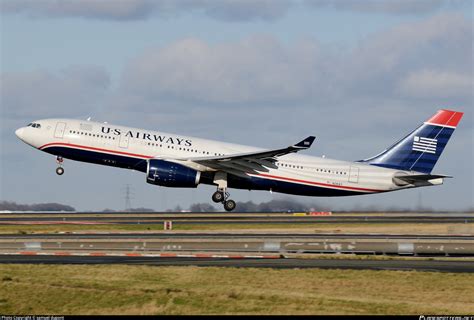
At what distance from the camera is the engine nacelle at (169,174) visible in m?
54.5

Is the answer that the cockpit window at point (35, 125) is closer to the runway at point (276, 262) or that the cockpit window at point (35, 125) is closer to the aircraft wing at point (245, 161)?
the aircraft wing at point (245, 161)

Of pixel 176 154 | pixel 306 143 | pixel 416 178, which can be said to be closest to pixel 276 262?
pixel 306 143

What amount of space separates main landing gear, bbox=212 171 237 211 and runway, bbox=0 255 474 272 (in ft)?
77.3

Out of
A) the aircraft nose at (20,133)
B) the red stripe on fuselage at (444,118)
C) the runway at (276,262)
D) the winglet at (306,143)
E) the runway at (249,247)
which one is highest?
the red stripe on fuselage at (444,118)

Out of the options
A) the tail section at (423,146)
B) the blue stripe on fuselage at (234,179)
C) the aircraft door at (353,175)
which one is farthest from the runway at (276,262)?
the tail section at (423,146)

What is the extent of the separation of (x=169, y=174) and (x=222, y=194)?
487cm

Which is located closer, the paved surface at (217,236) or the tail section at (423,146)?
the paved surface at (217,236)

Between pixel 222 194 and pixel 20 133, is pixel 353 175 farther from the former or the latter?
pixel 20 133

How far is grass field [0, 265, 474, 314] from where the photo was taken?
24.1 m

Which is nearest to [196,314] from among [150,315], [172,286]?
[150,315]

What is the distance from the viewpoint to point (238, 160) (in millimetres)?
56156

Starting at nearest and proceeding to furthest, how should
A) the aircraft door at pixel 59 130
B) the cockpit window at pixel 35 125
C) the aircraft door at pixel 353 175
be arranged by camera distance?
the aircraft door at pixel 59 130
the cockpit window at pixel 35 125
the aircraft door at pixel 353 175

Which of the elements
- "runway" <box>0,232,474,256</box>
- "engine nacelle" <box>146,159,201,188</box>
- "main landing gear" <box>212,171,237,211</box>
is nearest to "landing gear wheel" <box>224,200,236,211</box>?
"main landing gear" <box>212,171,237,211</box>

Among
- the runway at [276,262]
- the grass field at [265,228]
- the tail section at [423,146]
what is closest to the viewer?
the runway at [276,262]
